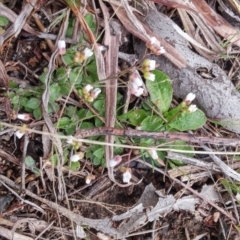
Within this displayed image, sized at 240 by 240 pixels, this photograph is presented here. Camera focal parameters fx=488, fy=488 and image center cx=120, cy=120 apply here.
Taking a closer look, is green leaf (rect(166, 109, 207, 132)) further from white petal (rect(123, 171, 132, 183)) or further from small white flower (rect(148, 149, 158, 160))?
white petal (rect(123, 171, 132, 183))

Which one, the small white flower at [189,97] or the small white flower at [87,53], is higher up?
the small white flower at [87,53]

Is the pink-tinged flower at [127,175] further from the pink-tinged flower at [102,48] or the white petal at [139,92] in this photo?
the pink-tinged flower at [102,48]

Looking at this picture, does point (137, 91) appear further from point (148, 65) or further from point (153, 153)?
point (153, 153)

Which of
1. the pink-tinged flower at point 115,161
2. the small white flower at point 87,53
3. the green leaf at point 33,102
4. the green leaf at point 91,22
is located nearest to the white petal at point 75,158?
the pink-tinged flower at point 115,161

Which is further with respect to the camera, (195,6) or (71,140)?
(195,6)

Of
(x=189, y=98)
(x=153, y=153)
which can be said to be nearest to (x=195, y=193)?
(x=153, y=153)

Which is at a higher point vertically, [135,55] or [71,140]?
[135,55]

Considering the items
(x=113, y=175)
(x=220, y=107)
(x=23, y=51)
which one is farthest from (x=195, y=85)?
(x=23, y=51)

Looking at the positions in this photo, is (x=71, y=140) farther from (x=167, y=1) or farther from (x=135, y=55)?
(x=167, y=1)
